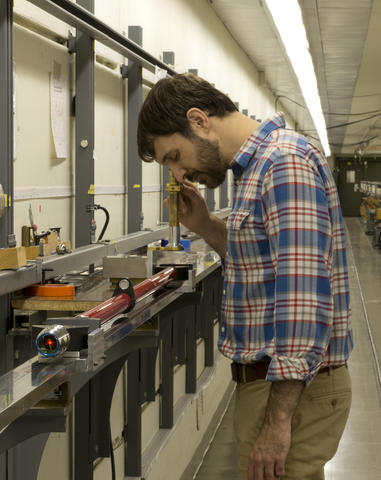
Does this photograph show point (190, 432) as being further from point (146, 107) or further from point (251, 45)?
point (251, 45)

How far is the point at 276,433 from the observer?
1.51 m

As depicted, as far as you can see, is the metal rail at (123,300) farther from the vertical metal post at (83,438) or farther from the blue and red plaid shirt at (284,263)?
the vertical metal post at (83,438)

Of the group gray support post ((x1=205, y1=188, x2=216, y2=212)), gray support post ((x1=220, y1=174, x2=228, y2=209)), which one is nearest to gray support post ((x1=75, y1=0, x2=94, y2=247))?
gray support post ((x1=205, y1=188, x2=216, y2=212))

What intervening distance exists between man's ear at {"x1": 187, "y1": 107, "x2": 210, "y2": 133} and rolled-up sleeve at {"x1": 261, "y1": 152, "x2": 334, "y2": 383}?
0.73ft

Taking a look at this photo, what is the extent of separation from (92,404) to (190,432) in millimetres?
1683

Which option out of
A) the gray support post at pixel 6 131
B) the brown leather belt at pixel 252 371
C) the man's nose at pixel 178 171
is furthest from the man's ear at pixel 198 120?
the gray support post at pixel 6 131

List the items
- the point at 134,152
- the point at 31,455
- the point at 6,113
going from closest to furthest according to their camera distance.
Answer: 1. the point at 31,455
2. the point at 6,113
3. the point at 134,152

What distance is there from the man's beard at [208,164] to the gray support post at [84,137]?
1468 millimetres

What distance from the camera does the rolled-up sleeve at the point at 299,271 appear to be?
147 centimetres

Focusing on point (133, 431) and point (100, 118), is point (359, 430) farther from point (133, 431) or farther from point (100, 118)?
point (100, 118)

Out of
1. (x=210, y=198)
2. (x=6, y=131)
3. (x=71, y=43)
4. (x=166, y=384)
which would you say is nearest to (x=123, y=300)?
(x=6, y=131)

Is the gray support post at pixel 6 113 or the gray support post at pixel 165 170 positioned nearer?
the gray support post at pixel 6 113

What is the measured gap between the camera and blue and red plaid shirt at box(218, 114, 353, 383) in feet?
4.82

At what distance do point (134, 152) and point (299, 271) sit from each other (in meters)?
2.63
